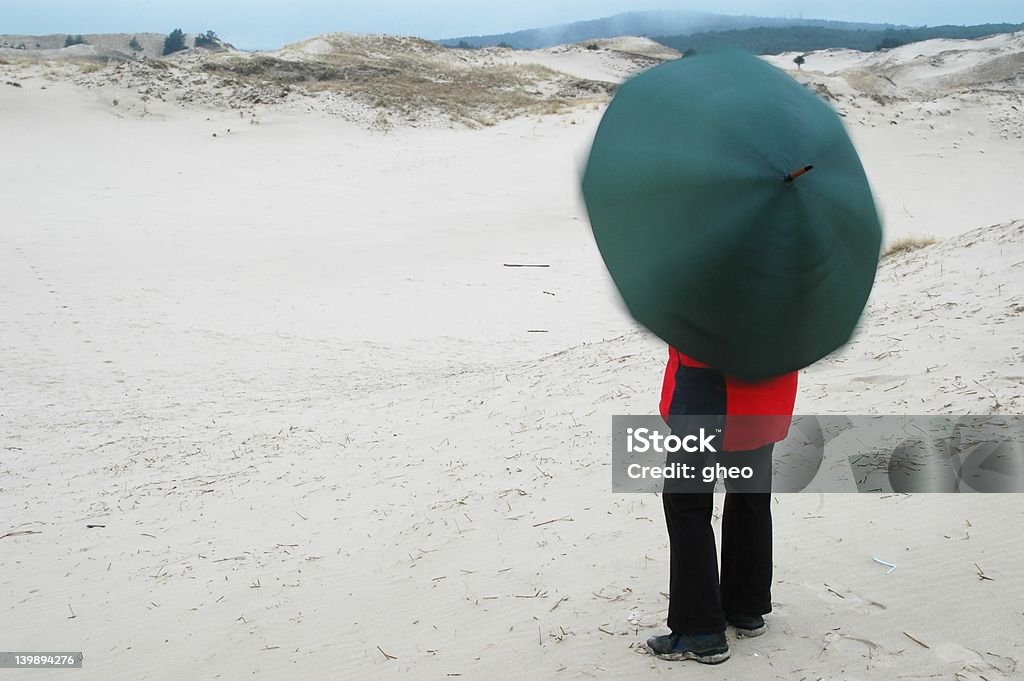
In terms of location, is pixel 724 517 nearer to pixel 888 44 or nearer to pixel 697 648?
pixel 697 648

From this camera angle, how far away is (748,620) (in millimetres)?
3232

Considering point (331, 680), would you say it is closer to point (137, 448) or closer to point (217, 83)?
point (137, 448)

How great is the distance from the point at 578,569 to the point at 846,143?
7.75 feet

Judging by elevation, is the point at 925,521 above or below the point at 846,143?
below

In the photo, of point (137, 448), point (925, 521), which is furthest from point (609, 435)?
point (137, 448)

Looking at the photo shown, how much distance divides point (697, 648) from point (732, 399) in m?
0.96

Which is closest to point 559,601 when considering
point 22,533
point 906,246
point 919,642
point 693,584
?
point 693,584

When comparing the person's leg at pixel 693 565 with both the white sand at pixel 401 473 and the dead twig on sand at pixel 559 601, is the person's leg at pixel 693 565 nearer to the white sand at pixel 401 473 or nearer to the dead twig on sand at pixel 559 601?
the white sand at pixel 401 473

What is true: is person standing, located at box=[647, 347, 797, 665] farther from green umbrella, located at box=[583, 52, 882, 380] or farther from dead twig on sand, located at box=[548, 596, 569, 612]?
dead twig on sand, located at box=[548, 596, 569, 612]

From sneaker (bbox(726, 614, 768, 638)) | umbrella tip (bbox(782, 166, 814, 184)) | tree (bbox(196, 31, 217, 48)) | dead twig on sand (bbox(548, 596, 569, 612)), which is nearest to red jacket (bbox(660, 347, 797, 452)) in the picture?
umbrella tip (bbox(782, 166, 814, 184))

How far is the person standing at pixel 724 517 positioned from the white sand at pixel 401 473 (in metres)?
0.13

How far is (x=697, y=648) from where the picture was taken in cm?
307

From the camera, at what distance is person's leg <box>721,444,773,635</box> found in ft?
10.2

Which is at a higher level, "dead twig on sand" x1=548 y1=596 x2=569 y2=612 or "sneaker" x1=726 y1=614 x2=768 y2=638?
"sneaker" x1=726 y1=614 x2=768 y2=638
